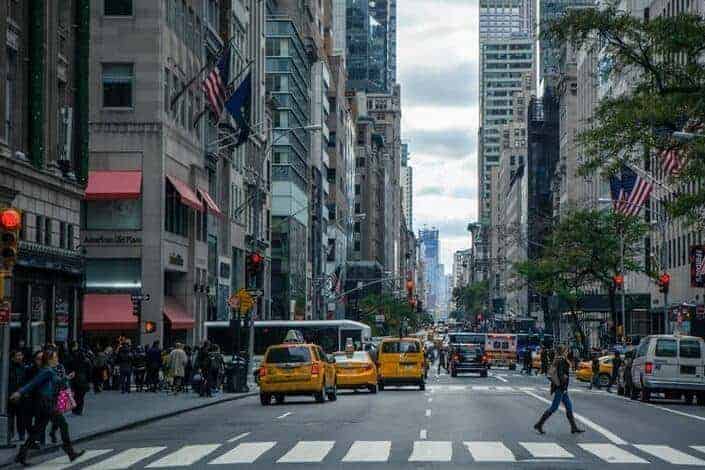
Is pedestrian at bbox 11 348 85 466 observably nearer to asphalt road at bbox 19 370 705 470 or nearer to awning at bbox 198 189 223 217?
asphalt road at bbox 19 370 705 470

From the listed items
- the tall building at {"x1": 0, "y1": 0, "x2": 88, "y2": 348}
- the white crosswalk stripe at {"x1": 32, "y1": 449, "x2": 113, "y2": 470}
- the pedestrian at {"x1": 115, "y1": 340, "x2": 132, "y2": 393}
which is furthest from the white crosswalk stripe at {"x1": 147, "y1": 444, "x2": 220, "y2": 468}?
the pedestrian at {"x1": 115, "y1": 340, "x2": 132, "y2": 393}

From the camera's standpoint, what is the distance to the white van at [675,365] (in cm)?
4347

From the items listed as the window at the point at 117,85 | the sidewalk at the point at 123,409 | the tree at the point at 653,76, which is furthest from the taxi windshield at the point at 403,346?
the window at the point at 117,85

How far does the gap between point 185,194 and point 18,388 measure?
38.6 m

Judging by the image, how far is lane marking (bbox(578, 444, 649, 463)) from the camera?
2153cm

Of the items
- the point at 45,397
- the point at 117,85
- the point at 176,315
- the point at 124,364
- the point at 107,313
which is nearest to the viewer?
the point at 45,397

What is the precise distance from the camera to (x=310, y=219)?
126m

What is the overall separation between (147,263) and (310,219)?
63498 mm

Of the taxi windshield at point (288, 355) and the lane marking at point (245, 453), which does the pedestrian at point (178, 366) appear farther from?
the lane marking at point (245, 453)

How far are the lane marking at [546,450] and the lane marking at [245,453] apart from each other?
14.5ft

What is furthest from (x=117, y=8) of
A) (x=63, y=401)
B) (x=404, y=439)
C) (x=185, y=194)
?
(x=63, y=401)

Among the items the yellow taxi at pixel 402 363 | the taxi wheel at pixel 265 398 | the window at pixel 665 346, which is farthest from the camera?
the yellow taxi at pixel 402 363

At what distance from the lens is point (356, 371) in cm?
5125

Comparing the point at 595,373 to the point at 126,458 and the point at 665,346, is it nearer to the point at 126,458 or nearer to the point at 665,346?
the point at 665,346
